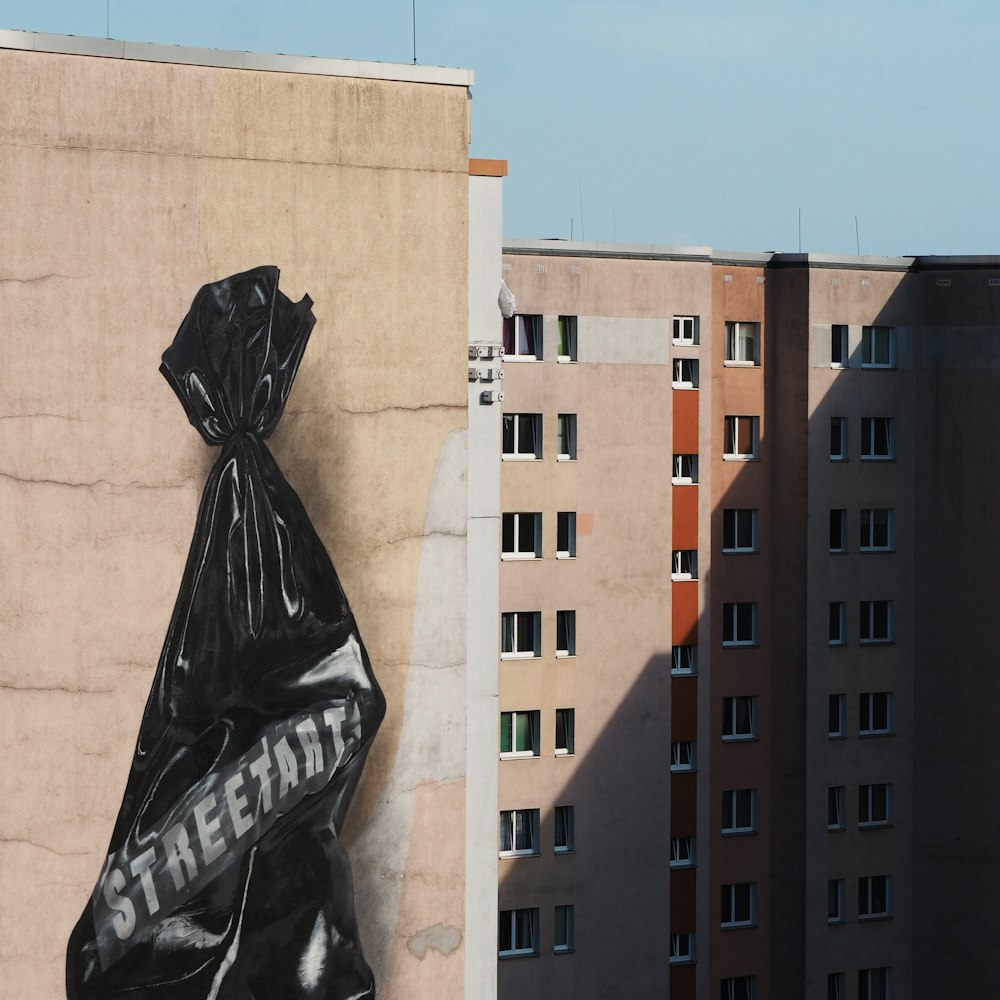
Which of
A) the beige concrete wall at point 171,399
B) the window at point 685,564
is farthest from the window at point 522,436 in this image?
the beige concrete wall at point 171,399

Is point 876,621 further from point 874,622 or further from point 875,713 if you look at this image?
point 875,713

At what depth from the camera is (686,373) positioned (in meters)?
51.2

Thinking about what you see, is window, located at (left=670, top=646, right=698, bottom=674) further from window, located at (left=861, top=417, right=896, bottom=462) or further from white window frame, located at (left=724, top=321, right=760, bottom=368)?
white window frame, located at (left=724, top=321, right=760, bottom=368)

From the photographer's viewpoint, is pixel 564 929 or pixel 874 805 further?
pixel 874 805

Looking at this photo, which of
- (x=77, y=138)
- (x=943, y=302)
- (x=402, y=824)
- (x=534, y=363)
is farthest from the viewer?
(x=943, y=302)

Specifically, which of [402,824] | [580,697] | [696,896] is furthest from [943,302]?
[402,824]

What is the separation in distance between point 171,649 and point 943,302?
111ft

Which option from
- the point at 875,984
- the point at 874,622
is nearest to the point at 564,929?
the point at 875,984

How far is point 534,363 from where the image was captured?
159 ft

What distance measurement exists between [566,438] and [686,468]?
426 cm

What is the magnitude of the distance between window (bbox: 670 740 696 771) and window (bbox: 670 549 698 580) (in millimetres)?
5250

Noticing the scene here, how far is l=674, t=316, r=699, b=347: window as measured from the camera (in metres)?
50.8

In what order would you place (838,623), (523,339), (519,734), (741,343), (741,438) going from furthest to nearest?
(838,623), (741,438), (741,343), (519,734), (523,339)

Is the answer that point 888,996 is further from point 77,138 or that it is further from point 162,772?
point 77,138
